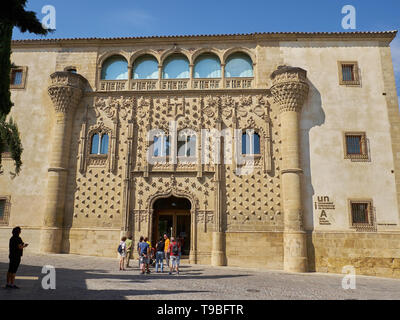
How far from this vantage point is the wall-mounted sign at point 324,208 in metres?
17.1

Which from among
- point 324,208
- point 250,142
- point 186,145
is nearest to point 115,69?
point 186,145

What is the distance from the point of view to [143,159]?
1881 centimetres

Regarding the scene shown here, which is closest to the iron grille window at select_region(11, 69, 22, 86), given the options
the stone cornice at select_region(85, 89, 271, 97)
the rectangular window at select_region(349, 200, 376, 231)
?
the stone cornice at select_region(85, 89, 271, 97)

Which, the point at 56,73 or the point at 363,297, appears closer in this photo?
the point at 363,297

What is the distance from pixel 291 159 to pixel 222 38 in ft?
28.8

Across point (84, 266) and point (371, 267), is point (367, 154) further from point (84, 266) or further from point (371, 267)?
point (84, 266)

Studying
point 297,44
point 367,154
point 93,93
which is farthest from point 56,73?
point 367,154

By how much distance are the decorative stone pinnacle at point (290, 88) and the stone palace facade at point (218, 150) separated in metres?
0.06

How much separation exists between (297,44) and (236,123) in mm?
6452

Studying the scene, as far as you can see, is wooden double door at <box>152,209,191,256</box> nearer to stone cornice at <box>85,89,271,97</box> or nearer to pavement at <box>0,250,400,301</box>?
pavement at <box>0,250,400,301</box>

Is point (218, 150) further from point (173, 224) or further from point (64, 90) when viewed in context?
point (64, 90)

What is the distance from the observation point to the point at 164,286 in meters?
10.3

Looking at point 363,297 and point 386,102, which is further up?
point 386,102
